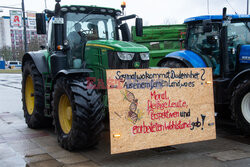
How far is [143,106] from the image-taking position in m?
4.72

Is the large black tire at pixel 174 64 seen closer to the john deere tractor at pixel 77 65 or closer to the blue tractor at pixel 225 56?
the blue tractor at pixel 225 56

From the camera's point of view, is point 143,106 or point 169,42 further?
point 169,42

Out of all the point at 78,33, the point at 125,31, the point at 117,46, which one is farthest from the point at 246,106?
the point at 78,33

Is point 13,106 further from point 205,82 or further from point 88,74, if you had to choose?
point 205,82

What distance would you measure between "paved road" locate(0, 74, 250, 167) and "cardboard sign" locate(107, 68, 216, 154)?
257 mm

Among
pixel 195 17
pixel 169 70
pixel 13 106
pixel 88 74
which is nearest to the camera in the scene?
pixel 169 70

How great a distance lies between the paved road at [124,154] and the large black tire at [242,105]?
0.32 metres

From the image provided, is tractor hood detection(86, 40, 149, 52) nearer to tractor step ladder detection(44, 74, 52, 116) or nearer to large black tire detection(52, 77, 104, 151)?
large black tire detection(52, 77, 104, 151)

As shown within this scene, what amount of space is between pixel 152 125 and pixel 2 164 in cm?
232

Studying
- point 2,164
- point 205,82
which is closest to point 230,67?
point 205,82

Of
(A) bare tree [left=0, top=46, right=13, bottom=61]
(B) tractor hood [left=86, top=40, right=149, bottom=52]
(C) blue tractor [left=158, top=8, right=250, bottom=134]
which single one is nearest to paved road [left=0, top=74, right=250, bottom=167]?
(C) blue tractor [left=158, top=8, right=250, bottom=134]

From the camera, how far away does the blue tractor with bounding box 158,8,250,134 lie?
5.89 meters

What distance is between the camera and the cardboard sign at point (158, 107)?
4527 mm

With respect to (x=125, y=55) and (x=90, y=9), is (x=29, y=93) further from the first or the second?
(x=125, y=55)
